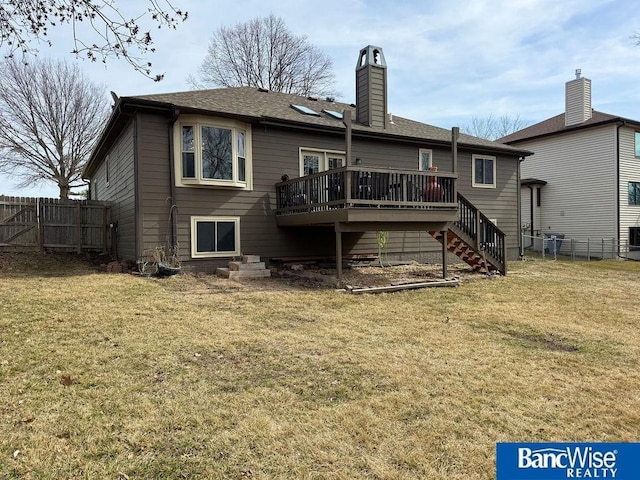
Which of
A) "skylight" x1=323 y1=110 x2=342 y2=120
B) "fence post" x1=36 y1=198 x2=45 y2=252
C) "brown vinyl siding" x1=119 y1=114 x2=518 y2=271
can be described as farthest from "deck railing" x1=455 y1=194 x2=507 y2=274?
"fence post" x1=36 y1=198 x2=45 y2=252

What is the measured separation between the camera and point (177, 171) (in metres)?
10.0

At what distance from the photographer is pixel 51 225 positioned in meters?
12.2

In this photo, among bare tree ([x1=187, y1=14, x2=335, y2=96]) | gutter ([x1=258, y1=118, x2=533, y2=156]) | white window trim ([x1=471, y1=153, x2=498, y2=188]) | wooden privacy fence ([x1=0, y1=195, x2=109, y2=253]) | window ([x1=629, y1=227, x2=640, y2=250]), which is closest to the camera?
gutter ([x1=258, y1=118, x2=533, y2=156])

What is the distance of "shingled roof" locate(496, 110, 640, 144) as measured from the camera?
1991 cm

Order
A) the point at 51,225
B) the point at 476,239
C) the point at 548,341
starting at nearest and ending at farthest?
1. the point at 548,341
2. the point at 476,239
3. the point at 51,225

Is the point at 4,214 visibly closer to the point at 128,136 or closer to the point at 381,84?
the point at 128,136

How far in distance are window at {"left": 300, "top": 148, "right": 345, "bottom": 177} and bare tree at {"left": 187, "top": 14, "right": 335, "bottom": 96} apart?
19.0 meters

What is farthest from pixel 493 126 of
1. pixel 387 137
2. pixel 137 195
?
pixel 137 195

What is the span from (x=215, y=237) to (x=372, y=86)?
268 inches

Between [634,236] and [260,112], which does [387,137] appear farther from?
[634,236]

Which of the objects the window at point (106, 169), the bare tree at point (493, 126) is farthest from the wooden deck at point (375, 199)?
the bare tree at point (493, 126)

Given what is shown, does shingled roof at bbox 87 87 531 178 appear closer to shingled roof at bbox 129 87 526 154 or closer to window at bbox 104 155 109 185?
shingled roof at bbox 129 87 526 154

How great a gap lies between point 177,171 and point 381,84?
7.01 meters

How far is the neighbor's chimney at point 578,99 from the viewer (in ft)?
70.3
